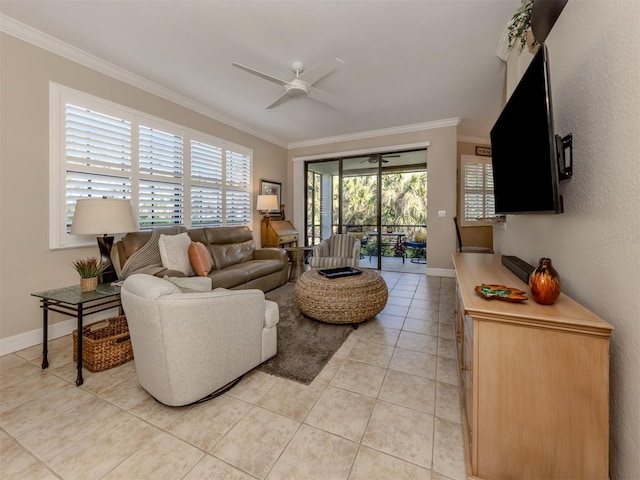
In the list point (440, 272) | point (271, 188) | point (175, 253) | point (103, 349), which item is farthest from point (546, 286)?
point (271, 188)

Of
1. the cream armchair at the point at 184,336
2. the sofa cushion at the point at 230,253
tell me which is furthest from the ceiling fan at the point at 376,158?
the cream armchair at the point at 184,336

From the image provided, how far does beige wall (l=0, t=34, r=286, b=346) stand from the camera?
237cm

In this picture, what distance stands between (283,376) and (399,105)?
4.10 m

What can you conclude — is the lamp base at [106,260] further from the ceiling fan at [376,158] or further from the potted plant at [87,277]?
the ceiling fan at [376,158]

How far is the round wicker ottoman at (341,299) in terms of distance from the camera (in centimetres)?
270

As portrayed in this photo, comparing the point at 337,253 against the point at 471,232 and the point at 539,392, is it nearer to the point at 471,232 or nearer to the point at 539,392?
the point at 539,392

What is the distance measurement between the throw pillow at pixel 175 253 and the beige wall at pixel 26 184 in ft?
2.74

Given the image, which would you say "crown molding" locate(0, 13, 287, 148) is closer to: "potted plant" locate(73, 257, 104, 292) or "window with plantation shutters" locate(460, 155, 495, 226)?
"potted plant" locate(73, 257, 104, 292)

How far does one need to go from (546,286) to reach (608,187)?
47 centimetres

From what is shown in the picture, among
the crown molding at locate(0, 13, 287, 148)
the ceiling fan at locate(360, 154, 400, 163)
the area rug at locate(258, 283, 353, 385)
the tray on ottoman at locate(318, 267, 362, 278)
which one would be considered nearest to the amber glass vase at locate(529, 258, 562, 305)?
the area rug at locate(258, 283, 353, 385)

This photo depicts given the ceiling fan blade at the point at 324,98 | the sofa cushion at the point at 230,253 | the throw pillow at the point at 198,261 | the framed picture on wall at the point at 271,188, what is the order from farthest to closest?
the framed picture on wall at the point at 271,188 → the sofa cushion at the point at 230,253 → the ceiling fan blade at the point at 324,98 → the throw pillow at the point at 198,261

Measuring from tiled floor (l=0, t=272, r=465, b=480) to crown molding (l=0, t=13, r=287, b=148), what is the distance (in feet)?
9.31

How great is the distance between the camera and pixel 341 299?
2688 mm

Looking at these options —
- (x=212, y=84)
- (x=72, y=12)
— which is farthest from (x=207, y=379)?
(x=212, y=84)
